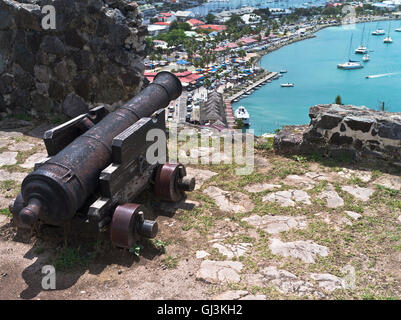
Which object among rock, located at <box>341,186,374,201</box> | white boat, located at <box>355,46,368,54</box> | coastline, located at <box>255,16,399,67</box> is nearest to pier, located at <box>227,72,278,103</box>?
coastline, located at <box>255,16,399,67</box>

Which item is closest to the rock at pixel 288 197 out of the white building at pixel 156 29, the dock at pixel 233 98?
the dock at pixel 233 98

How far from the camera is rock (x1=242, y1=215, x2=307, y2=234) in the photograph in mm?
4305

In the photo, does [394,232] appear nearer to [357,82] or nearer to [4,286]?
[4,286]

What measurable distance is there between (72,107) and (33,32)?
157 cm

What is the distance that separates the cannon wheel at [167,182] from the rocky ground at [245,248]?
0.19 m

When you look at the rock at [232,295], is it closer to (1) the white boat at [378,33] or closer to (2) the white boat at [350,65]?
(2) the white boat at [350,65]

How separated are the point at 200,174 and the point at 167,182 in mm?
1130

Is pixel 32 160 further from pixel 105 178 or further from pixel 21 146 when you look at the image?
pixel 105 178

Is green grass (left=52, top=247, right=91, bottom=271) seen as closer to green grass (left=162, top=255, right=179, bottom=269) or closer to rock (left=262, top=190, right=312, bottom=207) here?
green grass (left=162, top=255, right=179, bottom=269)

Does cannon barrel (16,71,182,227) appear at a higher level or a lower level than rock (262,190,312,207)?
higher

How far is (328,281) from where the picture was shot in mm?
3426

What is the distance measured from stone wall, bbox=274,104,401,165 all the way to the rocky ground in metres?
0.42

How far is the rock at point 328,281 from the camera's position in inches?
132

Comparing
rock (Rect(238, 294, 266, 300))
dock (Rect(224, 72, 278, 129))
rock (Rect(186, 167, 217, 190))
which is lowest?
dock (Rect(224, 72, 278, 129))
